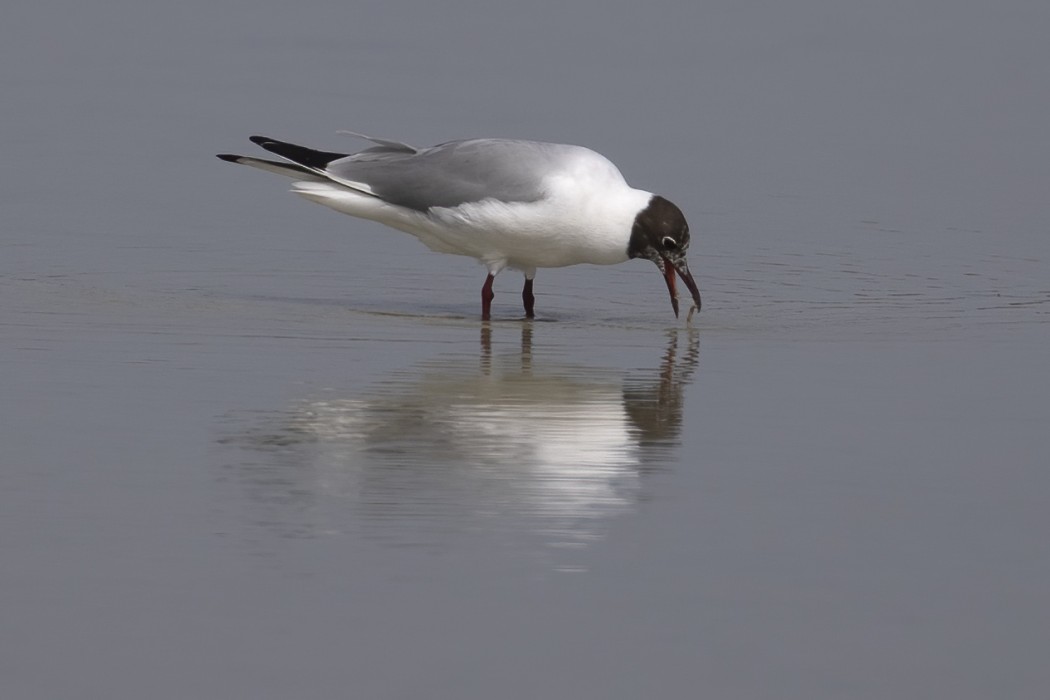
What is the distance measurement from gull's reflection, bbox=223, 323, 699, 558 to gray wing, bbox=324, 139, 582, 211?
51.1 inches

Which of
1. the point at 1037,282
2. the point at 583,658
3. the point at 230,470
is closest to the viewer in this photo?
the point at 583,658

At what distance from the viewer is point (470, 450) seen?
618 centimetres

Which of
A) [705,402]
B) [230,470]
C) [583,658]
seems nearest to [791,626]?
[583,658]

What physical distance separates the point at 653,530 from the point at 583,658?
39.3 inches

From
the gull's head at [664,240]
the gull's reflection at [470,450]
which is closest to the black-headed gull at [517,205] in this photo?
the gull's head at [664,240]

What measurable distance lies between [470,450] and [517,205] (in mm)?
2895

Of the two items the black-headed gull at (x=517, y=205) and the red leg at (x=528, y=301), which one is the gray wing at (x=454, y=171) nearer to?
the black-headed gull at (x=517, y=205)

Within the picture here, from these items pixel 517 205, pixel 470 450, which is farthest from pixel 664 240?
pixel 470 450

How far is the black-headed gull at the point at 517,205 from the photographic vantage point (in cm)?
893

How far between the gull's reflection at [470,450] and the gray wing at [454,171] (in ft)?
4.26

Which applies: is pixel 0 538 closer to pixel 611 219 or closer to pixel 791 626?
pixel 791 626

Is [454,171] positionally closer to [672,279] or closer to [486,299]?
→ [486,299]

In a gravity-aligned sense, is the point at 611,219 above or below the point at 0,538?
above

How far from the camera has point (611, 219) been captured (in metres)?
8.97
